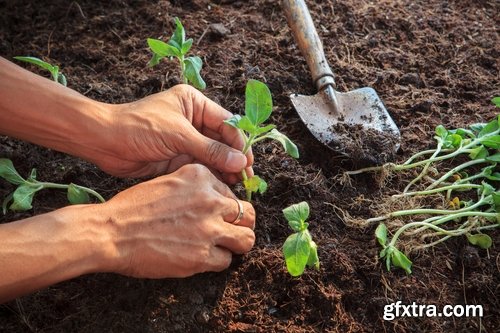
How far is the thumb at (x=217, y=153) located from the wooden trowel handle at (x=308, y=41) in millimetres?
477

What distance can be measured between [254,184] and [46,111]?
0.50 m

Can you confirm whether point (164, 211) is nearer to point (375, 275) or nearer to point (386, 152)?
point (375, 275)

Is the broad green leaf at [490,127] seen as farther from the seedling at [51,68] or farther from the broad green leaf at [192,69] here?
the seedling at [51,68]

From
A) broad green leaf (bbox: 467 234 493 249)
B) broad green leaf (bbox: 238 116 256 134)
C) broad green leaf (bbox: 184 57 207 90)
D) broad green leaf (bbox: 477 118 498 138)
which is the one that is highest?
broad green leaf (bbox: 184 57 207 90)

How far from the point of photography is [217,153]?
1343 mm

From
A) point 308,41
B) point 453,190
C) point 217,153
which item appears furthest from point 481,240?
point 308,41

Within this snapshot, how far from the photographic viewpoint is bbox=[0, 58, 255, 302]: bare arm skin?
114cm

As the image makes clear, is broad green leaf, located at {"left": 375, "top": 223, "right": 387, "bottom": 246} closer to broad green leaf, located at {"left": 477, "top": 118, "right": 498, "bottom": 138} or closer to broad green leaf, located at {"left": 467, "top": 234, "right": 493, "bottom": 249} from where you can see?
broad green leaf, located at {"left": 467, "top": 234, "right": 493, "bottom": 249}

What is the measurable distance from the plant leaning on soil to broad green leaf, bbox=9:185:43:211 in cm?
78

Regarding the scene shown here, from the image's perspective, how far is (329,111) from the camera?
5.50ft

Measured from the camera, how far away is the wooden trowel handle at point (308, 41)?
1.71m

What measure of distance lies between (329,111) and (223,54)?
390mm

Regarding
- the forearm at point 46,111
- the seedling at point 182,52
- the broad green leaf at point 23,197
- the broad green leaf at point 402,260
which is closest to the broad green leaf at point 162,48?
the seedling at point 182,52

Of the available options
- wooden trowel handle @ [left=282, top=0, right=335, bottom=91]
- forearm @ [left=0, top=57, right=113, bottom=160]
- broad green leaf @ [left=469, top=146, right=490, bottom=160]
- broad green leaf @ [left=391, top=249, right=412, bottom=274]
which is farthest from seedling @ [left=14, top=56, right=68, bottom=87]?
broad green leaf @ [left=469, top=146, right=490, bottom=160]
